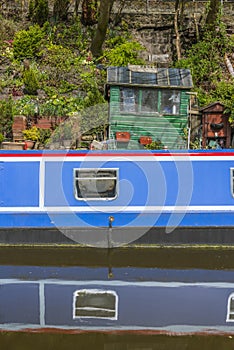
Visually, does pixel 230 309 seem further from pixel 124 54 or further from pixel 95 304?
pixel 124 54

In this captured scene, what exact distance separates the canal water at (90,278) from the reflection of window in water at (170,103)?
6.27 meters

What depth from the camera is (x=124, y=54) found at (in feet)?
56.4

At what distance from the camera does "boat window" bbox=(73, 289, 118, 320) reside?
6.17 m

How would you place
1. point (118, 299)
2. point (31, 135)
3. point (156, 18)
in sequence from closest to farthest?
point (118, 299) < point (31, 135) < point (156, 18)

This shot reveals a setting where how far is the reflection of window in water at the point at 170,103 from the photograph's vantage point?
1402cm

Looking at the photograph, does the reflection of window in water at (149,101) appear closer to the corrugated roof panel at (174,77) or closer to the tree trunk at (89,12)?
the corrugated roof panel at (174,77)

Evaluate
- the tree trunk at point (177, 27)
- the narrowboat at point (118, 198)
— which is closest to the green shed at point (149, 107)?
the tree trunk at point (177, 27)

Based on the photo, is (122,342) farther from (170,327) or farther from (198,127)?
(198,127)

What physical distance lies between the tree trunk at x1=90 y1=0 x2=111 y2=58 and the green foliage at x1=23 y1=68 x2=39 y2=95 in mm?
2808

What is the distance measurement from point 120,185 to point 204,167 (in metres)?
1.54

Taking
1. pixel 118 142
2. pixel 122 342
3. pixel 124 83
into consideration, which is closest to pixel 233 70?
pixel 124 83

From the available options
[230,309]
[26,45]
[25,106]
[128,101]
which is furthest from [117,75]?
[230,309]

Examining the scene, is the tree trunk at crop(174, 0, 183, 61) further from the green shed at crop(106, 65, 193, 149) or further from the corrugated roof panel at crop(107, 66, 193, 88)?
the green shed at crop(106, 65, 193, 149)

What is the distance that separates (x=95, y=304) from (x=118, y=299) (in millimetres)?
330
